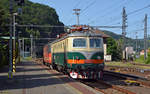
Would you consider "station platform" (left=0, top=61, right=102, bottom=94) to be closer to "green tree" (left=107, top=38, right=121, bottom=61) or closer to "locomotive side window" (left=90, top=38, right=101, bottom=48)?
"locomotive side window" (left=90, top=38, right=101, bottom=48)

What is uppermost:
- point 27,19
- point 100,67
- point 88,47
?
point 27,19

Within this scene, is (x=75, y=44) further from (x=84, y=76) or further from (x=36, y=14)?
(x=36, y=14)

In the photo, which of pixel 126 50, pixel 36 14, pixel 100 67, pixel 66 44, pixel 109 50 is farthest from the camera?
pixel 36 14

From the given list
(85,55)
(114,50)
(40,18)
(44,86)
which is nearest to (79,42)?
(85,55)

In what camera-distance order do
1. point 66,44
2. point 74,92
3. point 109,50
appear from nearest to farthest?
1. point 74,92
2. point 66,44
3. point 109,50

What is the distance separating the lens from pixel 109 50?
57.7 metres

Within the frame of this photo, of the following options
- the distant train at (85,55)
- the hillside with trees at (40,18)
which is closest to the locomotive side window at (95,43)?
the distant train at (85,55)

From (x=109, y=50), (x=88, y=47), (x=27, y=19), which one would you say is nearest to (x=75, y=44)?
(x=88, y=47)

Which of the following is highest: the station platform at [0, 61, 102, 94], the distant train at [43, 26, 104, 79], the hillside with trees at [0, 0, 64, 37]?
the hillside with trees at [0, 0, 64, 37]

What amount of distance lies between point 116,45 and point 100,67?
46095mm

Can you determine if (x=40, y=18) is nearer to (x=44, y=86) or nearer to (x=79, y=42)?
(x=79, y=42)

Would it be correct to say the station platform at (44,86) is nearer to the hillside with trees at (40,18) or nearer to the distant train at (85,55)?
the distant train at (85,55)

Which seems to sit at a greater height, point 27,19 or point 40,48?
point 27,19

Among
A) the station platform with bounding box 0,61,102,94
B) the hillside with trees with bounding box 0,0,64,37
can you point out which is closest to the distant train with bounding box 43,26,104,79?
the station platform with bounding box 0,61,102,94
